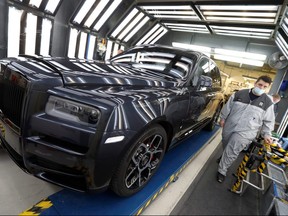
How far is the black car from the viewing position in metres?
1.22

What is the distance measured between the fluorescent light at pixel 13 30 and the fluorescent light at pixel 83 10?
179cm

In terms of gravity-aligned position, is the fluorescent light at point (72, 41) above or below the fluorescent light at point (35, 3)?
below

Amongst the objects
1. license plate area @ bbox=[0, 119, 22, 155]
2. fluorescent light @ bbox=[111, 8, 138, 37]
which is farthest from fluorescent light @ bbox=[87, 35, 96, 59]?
license plate area @ bbox=[0, 119, 22, 155]

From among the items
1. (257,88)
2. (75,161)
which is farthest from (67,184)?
(257,88)

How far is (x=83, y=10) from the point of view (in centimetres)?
642

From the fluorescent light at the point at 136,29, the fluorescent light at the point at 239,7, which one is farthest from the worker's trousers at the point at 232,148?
the fluorescent light at the point at 136,29

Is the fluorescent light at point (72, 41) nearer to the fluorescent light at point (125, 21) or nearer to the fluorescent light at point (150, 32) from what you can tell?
the fluorescent light at point (125, 21)

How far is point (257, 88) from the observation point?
2365 millimetres

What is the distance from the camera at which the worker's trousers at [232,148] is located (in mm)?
2387

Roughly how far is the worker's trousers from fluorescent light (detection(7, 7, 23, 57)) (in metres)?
6.07

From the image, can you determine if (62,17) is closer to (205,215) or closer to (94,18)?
(94,18)

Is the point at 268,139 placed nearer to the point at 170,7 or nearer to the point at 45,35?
the point at 170,7

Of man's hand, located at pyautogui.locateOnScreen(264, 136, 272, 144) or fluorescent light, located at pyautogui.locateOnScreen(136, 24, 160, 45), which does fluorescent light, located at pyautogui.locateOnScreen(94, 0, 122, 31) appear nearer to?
fluorescent light, located at pyautogui.locateOnScreen(136, 24, 160, 45)

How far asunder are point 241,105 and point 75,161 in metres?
2.19
